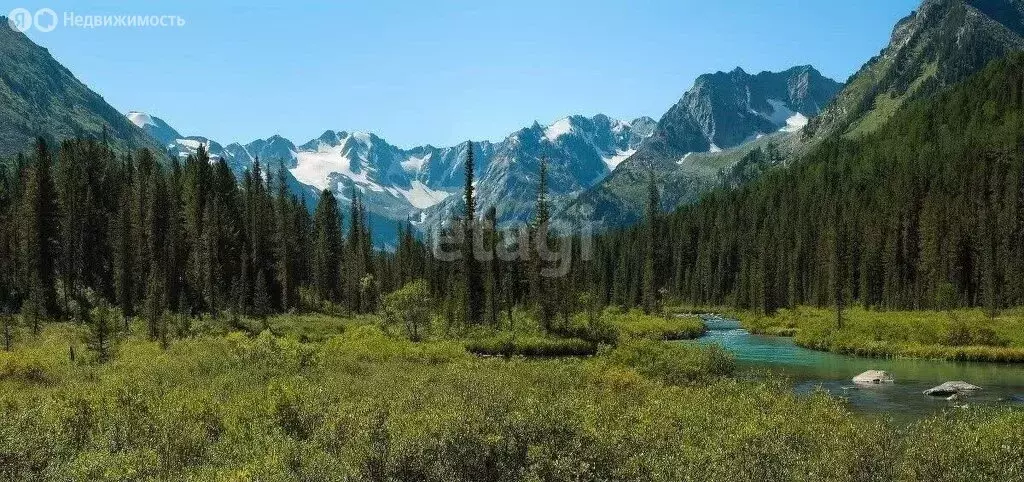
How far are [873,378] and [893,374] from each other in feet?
16.6

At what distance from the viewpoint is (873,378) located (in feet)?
153

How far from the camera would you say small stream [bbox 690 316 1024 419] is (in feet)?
123

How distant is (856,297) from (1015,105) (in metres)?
77.5

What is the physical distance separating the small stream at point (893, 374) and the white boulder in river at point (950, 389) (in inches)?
26.6

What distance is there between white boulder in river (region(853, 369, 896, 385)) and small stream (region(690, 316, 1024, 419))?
617 millimetres

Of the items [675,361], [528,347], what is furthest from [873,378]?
[528,347]

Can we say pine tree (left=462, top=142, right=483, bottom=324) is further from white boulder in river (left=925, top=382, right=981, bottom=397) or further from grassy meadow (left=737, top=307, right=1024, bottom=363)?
white boulder in river (left=925, top=382, right=981, bottom=397)

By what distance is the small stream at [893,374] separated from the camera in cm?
3744

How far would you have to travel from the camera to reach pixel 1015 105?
16588 centimetres

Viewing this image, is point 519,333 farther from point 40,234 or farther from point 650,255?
point 650,255

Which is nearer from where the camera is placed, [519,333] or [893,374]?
[893,374]

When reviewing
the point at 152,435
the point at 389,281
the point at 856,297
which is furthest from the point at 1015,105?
the point at 152,435

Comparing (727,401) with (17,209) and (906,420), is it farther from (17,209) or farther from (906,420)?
(17,209)

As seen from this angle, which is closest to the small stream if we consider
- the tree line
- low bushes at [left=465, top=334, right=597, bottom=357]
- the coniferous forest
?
the coniferous forest
